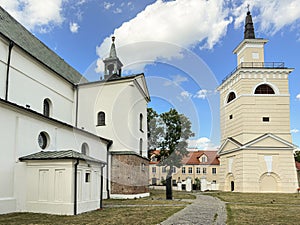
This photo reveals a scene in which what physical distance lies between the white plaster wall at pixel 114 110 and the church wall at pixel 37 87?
1.10 metres

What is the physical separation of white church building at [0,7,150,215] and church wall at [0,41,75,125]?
59 millimetres

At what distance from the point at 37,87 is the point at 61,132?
485 centimetres

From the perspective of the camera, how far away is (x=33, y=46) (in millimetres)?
21766

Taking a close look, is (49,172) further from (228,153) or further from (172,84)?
(228,153)

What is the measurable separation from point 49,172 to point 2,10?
509 inches

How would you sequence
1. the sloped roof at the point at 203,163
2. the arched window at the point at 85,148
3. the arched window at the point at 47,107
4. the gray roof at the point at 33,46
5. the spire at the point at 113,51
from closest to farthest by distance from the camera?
the gray roof at the point at 33,46 → the arched window at the point at 85,148 → the arched window at the point at 47,107 → the spire at the point at 113,51 → the sloped roof at the point at 203,163

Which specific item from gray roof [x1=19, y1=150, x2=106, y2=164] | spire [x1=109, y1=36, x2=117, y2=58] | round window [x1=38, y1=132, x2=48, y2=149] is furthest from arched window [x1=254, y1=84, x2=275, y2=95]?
gray roof [x1=19, y1=150, x2=106, y2=164]

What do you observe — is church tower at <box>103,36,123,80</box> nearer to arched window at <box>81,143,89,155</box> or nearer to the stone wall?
the stone wall

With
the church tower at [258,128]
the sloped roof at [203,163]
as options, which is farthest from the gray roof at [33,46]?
the sloped roof at [203,163]

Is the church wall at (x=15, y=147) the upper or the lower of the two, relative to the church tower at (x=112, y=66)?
lower

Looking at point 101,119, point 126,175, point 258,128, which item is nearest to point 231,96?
point 258,128

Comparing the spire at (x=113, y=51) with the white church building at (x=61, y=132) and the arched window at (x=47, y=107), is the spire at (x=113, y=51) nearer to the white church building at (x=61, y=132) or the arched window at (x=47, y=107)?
the white church building at (x=61, y=132)

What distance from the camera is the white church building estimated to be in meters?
12.2

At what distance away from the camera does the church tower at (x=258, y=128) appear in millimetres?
33438
